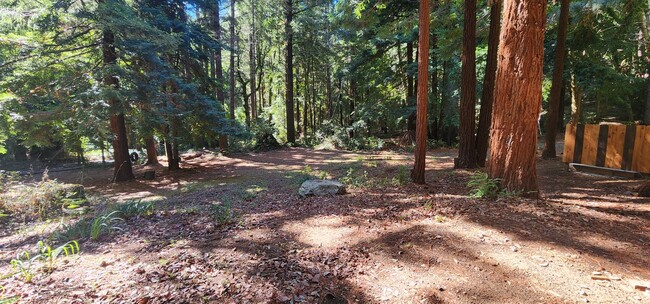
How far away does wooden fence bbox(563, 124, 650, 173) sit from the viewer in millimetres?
6410

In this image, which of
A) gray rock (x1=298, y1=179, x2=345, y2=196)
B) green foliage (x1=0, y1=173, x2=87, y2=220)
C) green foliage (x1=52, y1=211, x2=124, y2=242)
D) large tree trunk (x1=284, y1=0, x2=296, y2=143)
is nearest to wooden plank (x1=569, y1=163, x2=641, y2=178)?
gray rock (x1=298, y1=179, x2=345, y2=196)

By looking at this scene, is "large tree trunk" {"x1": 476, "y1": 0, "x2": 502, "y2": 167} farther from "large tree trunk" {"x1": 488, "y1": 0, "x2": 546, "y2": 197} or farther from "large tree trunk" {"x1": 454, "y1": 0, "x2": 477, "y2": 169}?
"large tree trunk" {"x1": 488, "y1": 0, "x2": 546, "y2": 197}

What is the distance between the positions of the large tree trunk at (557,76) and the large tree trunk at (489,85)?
241 cm

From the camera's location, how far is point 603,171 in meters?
6.97

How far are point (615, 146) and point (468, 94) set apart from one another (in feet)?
10.9

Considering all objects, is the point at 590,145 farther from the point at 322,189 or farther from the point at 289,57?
the point at 289,57

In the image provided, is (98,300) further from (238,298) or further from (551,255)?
(551,255)

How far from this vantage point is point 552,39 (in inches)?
427

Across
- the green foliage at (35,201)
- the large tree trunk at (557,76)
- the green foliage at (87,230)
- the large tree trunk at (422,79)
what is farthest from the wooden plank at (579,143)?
the green foliage at (35,201)

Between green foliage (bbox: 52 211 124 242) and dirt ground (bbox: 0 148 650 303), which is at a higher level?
dirt ground (bbox: 0 148 650 303)

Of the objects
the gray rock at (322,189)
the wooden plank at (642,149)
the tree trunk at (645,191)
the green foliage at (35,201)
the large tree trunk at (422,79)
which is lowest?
the green foliage at (35,201)

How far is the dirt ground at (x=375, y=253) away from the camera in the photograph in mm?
2633

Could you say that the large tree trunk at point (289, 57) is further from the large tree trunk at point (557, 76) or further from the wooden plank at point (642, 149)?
the wooden plank at point (642, 149)

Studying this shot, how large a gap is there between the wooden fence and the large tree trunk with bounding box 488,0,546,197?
369cm
